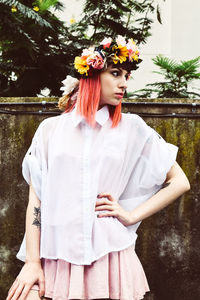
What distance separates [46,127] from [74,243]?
2.18ft

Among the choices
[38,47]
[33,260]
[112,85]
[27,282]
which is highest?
[38,47]

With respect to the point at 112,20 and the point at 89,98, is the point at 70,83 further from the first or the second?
the point at 112,20

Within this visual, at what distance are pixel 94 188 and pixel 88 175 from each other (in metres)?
0.07

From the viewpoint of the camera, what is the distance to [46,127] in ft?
6.98

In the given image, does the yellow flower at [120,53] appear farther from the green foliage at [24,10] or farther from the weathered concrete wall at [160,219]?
the green foliage at [24,10]

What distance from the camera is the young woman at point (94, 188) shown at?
6.15ft

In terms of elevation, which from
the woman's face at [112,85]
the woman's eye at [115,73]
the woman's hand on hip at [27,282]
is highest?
the woman's eye at [115,73]

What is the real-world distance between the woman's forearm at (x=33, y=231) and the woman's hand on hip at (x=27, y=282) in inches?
1.6

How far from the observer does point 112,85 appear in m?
2.02

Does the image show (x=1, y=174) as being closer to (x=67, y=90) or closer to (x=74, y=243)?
(x=67, y=90)

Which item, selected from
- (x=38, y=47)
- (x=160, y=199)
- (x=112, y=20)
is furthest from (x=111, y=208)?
(x=112, y=20)

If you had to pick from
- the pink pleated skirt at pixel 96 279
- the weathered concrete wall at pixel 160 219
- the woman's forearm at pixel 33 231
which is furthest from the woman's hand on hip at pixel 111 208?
the weathered concrete wall at pixel 160 219

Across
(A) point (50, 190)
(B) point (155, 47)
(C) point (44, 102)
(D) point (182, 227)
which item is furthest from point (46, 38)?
(A) point (50, 190)

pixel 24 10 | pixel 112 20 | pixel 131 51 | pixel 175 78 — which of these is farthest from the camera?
pixel 112 20
